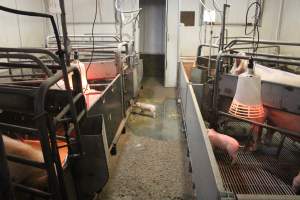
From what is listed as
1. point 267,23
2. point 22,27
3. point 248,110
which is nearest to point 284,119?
point 248,110

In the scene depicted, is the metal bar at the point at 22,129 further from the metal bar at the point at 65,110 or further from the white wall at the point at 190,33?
the white wall at the point at 190,33

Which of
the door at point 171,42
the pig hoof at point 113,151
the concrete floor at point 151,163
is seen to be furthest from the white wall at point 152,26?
the pig hoof at point 113,151

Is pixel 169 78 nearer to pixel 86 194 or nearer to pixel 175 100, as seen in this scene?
pixel 175 100

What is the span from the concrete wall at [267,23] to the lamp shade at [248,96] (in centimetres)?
426

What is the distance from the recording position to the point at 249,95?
58.8 inches

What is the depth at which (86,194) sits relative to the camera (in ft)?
5.67

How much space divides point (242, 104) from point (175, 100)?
3386 mm

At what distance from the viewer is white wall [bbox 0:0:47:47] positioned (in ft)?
14.4

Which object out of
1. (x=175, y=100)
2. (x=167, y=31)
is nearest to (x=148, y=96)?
(x=175, y=100)

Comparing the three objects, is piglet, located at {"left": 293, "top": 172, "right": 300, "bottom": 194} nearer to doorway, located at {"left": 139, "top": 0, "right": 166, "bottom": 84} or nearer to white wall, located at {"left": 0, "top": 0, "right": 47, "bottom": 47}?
white wall, located at {"left": 0, "top": 0, "right": 47, "bottom": 47}

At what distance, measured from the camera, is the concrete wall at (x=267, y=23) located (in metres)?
5.50

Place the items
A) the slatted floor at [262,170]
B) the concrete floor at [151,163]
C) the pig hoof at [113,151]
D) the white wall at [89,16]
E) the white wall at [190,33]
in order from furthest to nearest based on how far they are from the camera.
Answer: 1. the white wall at [89,16]
2. the white wall at [190,33]
3. the pig hoof at [113,151]
4. the concrete floor at [151,163]
5. the slatted floor at [262,170]

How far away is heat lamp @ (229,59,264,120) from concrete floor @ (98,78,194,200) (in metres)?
0.97

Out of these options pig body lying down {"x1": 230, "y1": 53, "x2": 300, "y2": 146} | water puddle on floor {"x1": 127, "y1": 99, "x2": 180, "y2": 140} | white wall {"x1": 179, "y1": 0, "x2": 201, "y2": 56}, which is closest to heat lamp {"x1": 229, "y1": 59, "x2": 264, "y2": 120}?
pig body lying down {"x1": 230, "y1": 53, "x2": 300, "y2": 146}
